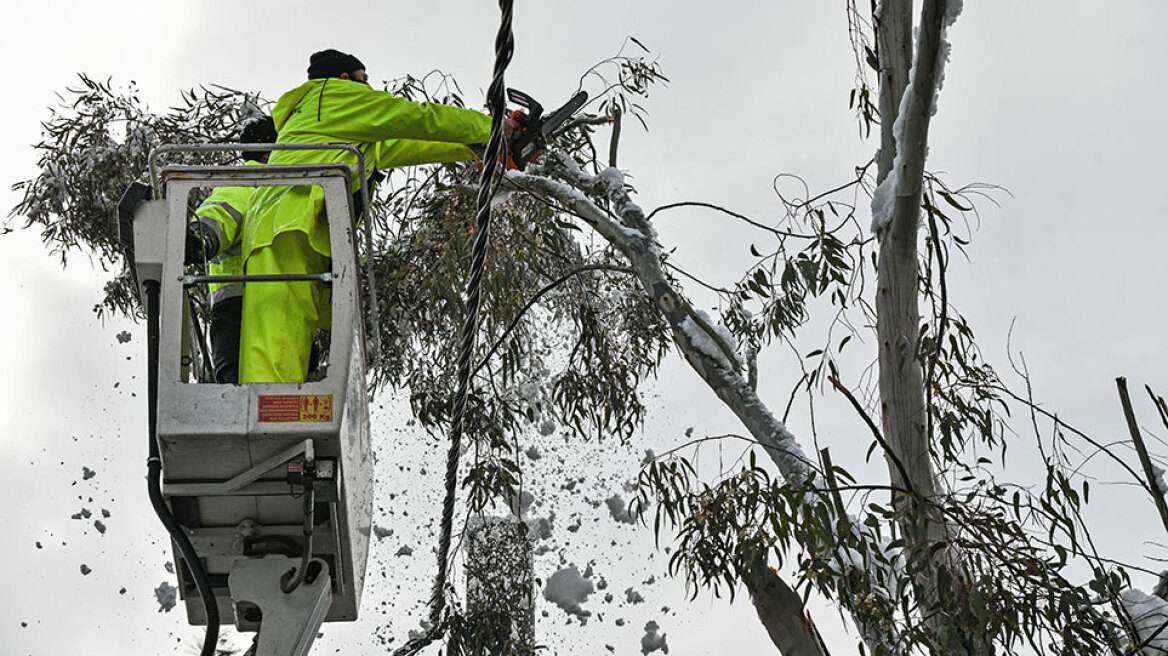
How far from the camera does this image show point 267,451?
320 centimetres

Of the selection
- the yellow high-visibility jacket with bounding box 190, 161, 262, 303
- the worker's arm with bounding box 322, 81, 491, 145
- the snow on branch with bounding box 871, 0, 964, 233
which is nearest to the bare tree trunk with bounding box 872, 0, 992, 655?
the snow on branch with bounding box 871, 0, 964, 233

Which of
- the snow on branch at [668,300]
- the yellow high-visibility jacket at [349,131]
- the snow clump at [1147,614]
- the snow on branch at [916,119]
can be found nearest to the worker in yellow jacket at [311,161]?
the yellow high-visibility jacket at [349,131]

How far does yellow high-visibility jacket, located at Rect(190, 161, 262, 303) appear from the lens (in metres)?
3.57

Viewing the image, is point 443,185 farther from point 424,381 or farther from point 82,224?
point 82,224

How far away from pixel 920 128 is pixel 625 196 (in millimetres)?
2132

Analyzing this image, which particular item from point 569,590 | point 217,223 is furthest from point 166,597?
point 217,223

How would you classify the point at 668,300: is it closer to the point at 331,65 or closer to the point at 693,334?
the point at 693,334

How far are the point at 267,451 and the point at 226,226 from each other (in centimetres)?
73

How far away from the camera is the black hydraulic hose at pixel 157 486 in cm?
323

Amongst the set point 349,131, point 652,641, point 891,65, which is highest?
point 891,65

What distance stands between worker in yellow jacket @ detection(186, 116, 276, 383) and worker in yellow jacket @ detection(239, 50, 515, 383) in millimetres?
58

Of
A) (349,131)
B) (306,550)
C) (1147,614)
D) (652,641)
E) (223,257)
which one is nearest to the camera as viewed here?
(306,550)

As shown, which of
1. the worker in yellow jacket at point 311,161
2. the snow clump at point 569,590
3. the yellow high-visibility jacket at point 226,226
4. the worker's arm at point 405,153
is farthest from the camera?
the snow clump at point 569,590

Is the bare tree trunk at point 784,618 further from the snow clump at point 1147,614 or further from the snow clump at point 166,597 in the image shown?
the snow clump at point 166,597
